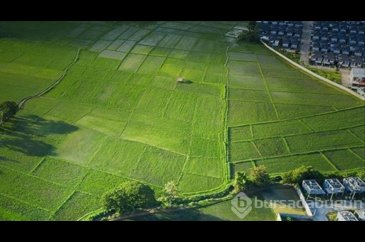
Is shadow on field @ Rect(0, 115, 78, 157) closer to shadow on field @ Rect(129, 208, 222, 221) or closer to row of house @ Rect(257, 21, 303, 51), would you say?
shadow on field @ Rect(129, 208, 222, 221)

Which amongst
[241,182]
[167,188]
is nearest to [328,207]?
[241,182]

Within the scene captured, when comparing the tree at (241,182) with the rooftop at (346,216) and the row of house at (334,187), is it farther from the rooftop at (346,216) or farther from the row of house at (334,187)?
the rooftop at (346,216)

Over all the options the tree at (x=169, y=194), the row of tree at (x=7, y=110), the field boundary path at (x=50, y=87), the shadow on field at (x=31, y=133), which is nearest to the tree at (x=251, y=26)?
the field boundary path at (x=50, y=87)

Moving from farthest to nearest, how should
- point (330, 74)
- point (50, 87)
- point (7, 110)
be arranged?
1. point (330, 74)
2. point (50, 87)
3. point (7, 110)

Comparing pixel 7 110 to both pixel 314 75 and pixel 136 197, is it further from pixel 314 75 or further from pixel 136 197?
pixel 314 75
